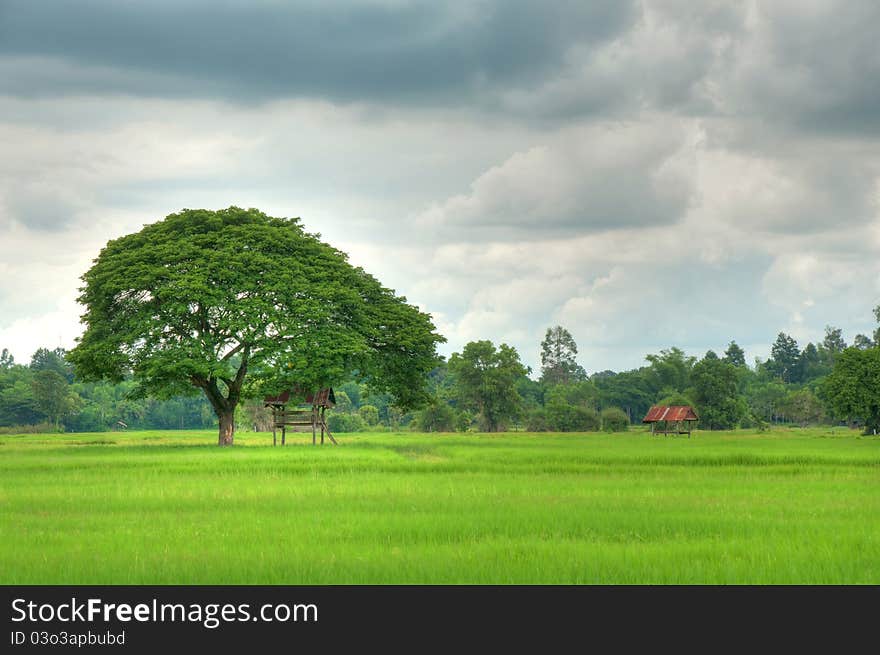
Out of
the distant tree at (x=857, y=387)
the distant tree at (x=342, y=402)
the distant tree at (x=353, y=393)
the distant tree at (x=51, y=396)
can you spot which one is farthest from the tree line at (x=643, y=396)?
the distant tree at (x=51, y=396)

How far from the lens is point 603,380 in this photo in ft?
539

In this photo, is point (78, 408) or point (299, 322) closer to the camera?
point (299, 322)

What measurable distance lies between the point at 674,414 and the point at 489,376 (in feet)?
79.7

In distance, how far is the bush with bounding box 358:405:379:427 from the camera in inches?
5287

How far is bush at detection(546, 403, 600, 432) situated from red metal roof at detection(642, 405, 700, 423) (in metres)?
16.4

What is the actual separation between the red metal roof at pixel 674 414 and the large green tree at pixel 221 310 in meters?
46.7

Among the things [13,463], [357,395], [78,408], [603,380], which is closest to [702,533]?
[13,463]

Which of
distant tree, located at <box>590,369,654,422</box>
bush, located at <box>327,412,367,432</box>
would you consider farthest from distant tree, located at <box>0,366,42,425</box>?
distant tree, located at <box>590,369,654,422</box>

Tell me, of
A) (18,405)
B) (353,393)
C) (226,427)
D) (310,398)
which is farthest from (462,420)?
(353,393)

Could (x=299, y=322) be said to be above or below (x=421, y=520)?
above

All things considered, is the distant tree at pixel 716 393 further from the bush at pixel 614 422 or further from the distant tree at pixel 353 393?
the distant tree at pixel 353 393

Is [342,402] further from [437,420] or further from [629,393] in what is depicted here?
[629,393]
